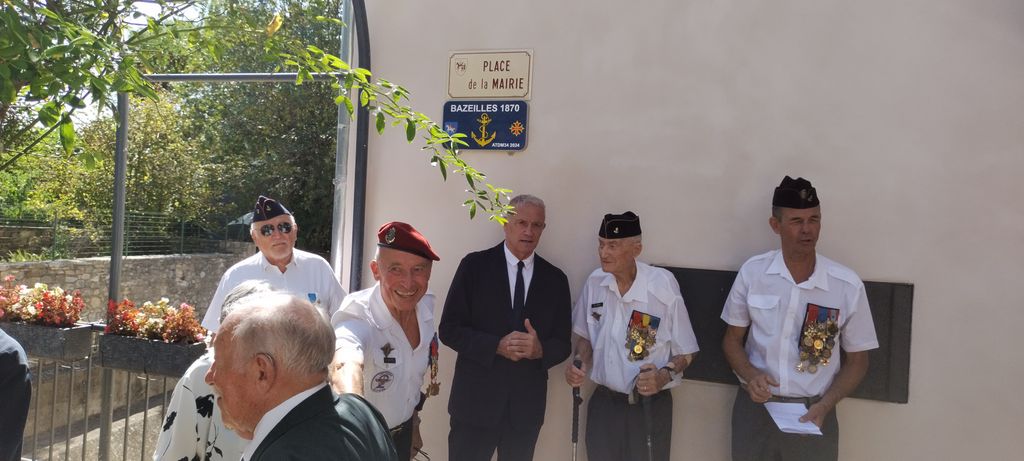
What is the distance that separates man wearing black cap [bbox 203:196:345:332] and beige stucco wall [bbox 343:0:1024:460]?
21.1 inches

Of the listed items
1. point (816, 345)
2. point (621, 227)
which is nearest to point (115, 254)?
point (621, 227)

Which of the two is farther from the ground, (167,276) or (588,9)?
(588,9)

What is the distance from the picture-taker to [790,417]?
3.17 m

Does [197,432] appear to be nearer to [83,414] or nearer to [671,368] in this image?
[671,368]

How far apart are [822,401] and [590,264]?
4.70ft

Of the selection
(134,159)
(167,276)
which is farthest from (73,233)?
(134,159)

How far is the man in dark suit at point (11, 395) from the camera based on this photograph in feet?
9.30

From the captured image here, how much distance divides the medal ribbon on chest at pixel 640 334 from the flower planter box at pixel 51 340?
396 centimetres

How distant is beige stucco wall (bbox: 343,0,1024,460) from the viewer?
3486 mm

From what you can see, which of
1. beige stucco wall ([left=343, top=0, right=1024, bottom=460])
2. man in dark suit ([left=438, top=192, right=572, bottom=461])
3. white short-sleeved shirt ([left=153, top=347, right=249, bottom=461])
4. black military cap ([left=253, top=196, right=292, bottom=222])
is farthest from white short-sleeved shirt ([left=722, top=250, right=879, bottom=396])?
black military cap ([left=253, top=196, right=292, bottom=222])

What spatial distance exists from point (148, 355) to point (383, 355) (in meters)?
2.77

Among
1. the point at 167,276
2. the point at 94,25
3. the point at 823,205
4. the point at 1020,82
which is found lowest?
the point at 167,276

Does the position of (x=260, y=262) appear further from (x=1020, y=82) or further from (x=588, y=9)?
(x=1020, y=82)

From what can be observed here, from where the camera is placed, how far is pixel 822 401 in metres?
3.23
